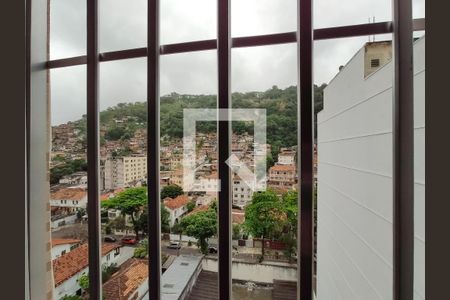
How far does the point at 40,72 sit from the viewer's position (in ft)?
11.5

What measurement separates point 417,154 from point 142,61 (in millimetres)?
3424

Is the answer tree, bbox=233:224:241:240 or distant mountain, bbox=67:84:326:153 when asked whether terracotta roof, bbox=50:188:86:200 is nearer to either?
distant mountain, bbox=67:84:326:153

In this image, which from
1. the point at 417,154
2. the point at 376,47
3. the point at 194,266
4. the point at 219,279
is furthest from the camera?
the point at 194,266

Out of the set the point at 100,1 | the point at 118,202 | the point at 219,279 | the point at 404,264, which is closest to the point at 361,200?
the point at 404,264

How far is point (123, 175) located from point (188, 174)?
99 centimetres

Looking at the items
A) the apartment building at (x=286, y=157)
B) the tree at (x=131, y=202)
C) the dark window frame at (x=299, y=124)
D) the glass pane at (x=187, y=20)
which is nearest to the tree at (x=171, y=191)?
the dark window frame at (x=299, y=124)

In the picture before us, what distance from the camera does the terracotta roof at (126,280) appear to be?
3.20 metres

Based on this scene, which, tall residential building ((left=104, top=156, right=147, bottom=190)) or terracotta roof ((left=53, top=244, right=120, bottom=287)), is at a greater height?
tall residential building ((left=104, top=156, right=147, bottom=190))

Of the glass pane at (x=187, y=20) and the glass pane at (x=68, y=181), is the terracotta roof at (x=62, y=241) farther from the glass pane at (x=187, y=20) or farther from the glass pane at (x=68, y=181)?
the glass pane at (x=187, y=20)

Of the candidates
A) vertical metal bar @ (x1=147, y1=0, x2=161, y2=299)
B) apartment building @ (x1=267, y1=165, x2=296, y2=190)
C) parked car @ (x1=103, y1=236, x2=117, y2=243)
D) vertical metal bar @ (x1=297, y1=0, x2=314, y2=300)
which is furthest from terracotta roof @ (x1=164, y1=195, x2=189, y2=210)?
vertical metal bar @ (x1=297, y1=0, x2=314, y2=300)

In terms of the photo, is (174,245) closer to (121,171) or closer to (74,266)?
(121,171)

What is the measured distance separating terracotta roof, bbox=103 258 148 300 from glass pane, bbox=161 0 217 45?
304cm

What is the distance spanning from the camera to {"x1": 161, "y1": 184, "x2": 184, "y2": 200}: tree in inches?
124
